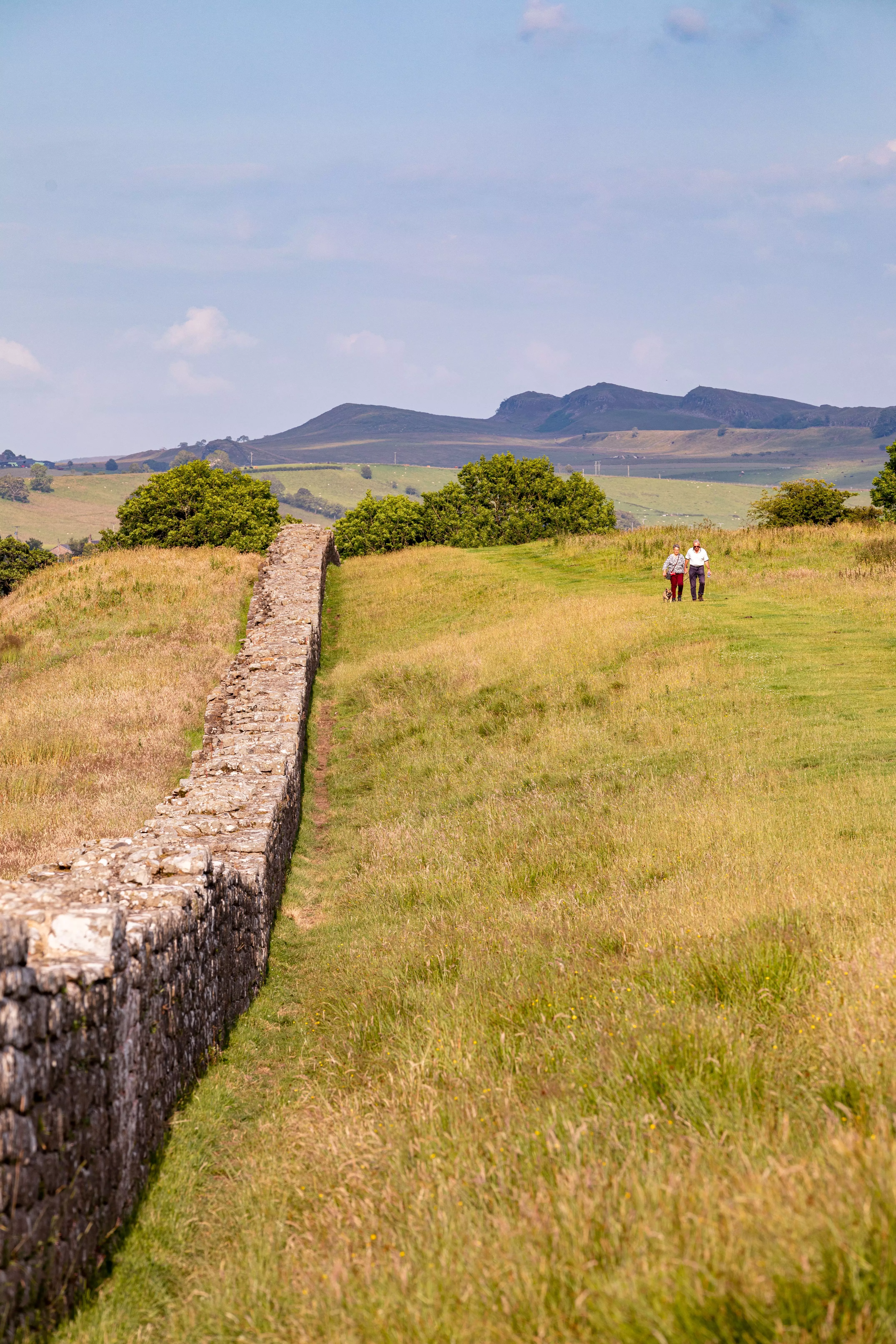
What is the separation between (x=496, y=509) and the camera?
58.0 metres

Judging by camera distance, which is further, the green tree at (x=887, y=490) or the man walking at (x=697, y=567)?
the green tree at (x=887, y=490)

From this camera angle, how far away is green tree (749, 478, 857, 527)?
41406mm

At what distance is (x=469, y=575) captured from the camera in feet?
100

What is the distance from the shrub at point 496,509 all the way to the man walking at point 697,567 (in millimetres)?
31054

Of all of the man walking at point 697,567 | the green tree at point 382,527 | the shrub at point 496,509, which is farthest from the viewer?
the shrub at point 496,509

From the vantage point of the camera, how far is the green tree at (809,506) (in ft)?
136

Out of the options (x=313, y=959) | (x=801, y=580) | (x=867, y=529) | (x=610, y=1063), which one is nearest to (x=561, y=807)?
(x=313, y=959)

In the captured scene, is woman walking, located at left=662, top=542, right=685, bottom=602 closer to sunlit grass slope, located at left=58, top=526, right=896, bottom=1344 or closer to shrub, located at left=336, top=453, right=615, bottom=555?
sunlit grass slope, located at left=58, top=526, right=896, bottom=1344

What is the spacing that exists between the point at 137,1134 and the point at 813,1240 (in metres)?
3.76

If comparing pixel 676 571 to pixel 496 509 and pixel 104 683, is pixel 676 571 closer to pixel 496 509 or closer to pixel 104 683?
pixel 104 683

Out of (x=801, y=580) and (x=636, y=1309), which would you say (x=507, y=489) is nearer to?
(x=801, y=580)

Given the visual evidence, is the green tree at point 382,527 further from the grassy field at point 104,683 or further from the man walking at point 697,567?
the man walking at point 697,567

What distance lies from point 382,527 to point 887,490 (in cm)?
2698

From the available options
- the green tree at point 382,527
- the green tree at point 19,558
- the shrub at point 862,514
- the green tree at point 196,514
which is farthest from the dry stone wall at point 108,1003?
the green tree at point 19,558
